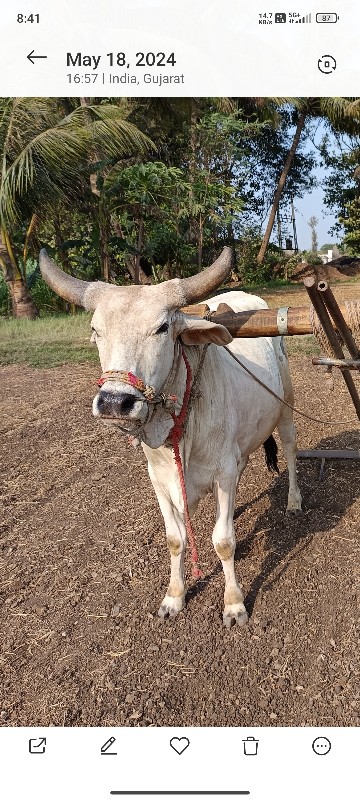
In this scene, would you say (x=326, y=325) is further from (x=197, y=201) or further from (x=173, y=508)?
(x=197, y=201)

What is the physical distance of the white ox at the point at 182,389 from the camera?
2.29 meters

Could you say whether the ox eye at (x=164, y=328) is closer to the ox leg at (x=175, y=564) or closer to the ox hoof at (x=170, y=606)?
the ox leg at (x=175, y=564)

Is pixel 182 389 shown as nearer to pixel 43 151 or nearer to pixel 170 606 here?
pixel 170 606

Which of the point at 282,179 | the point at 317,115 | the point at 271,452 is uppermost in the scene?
the point at 317,115

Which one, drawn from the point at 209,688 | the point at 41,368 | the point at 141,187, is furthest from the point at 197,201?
the point at 209,688

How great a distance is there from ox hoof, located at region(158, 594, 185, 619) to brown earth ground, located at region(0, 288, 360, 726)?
0.04 meters

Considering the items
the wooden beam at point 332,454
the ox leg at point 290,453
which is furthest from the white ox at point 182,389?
the wooden beam at point 332,454

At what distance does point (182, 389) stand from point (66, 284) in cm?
67

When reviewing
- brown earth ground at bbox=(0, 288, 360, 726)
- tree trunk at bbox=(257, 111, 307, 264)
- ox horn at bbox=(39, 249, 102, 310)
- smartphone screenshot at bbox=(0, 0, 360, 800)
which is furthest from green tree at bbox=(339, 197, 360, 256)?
ox horn at bbox=(39, 249, 102, 310)

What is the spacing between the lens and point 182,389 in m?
2.70
